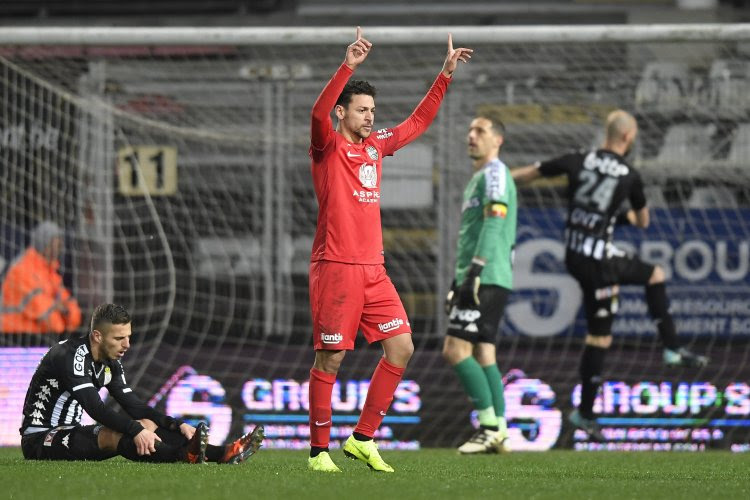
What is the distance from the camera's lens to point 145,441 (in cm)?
642

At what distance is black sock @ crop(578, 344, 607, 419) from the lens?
852 centimetres

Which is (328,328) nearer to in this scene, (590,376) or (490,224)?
(490,224)

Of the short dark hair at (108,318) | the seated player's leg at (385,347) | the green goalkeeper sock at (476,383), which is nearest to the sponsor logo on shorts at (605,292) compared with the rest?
the green goalkeeper sock at (476,383)

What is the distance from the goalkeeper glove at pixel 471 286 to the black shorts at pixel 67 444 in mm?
2173

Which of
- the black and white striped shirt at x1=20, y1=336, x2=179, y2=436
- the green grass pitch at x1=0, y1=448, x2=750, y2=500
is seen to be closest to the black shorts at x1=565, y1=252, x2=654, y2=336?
the green grass pitch at x1=0, y1=448, x2=750, y2=500

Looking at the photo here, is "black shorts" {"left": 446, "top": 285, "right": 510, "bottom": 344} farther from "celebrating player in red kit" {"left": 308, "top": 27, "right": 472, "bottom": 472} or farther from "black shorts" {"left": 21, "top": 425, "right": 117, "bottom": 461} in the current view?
"black shorts" {"left": 21, "top": 425, "right": 117, "bottom": 461}

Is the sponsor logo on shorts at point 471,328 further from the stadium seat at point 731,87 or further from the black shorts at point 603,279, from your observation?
the stadium seat at point 731,87

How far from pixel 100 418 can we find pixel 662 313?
3774mm

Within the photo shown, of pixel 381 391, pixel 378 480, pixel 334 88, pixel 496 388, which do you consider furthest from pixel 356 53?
pixel 496 388

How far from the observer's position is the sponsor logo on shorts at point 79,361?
21.7ft

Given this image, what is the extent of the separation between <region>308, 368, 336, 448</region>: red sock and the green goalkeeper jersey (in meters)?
1.88

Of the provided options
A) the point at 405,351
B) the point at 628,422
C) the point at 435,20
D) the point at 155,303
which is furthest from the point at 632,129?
the point at 435,20

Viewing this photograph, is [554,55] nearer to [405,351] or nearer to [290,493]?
[405,351]

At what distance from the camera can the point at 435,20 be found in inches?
614
